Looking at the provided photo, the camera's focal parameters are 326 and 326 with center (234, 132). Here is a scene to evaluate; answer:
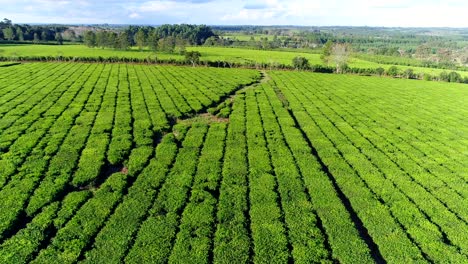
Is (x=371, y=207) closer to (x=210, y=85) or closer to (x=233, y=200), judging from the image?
(x=233, y=200)

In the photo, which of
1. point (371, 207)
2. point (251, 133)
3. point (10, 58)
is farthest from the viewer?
point (10, 58)

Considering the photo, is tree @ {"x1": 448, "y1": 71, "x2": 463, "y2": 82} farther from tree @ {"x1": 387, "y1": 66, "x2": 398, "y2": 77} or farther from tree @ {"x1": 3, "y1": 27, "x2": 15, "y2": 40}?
tree @ {"x1": 3, "y1": 27, "x2": 15, "y2": 40}

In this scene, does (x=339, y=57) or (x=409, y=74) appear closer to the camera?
(x=409, y=74)

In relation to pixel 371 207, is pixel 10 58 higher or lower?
higher

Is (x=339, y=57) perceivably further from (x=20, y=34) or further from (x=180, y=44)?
(x=20, y=34)

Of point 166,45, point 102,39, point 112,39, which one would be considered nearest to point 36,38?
point 102,39

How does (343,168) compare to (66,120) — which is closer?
(343,168)

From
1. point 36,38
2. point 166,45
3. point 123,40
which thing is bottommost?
point 166,45

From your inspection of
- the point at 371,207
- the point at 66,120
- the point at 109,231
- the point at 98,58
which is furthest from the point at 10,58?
the point at 371,207

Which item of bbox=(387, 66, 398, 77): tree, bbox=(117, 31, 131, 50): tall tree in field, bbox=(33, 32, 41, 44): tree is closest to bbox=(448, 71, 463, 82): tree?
bbox=(387, 66, 398, 77): tree
